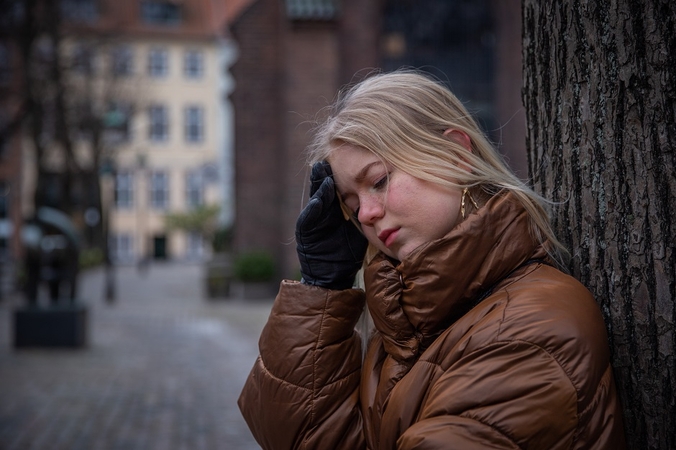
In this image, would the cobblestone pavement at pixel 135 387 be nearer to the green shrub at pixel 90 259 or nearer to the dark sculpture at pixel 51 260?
the dark sculpture at pixel 51 260

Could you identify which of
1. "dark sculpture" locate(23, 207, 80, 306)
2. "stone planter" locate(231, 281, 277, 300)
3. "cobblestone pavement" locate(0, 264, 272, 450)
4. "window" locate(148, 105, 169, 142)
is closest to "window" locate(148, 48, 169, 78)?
→ "window" locate(148, 105, 169, 142)

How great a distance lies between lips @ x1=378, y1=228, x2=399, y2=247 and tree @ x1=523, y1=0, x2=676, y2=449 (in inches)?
20.5

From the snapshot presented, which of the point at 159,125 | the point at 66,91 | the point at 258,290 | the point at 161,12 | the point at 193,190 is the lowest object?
the point at 258,290

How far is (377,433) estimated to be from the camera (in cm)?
187

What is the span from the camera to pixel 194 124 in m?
55.6

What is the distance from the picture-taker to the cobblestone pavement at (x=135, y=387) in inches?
233

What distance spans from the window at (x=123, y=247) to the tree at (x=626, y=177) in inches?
2163

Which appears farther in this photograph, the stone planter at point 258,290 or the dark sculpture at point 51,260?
the stone planter at point 258,290

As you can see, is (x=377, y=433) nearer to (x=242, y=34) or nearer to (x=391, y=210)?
(x=391, y=210)

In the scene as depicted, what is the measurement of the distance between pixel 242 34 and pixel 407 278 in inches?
636

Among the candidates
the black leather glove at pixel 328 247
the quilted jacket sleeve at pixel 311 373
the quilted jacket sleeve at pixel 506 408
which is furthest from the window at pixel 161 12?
the quilted jacket sleeve at pixel 506 408

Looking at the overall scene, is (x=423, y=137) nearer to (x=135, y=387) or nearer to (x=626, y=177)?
(x=626, y=177)

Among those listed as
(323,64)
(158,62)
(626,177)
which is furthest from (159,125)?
(626,177)

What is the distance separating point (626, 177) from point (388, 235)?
642 millimetres
